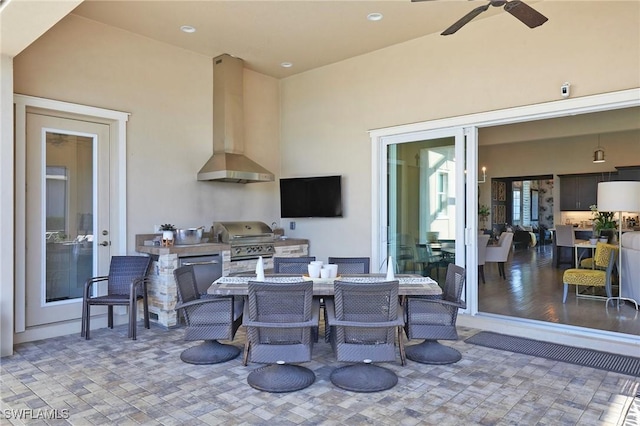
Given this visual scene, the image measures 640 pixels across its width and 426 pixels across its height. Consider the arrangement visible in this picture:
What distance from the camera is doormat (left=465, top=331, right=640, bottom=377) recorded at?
3.54 meters

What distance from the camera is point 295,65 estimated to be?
6.09 metres

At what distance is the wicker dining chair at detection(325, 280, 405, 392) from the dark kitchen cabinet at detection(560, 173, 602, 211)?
9.41 m

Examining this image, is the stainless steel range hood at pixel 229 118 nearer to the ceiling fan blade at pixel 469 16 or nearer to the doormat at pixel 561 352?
the ceiling fan blade at pixel 469 16

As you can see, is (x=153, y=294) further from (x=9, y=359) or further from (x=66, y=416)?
(x=66, y=416)

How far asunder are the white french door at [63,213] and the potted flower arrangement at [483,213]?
994cm

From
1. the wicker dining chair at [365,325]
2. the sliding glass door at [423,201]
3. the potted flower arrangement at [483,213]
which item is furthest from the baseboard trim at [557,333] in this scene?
the potted flower arrangement at [483,213]

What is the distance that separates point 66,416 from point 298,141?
4635mm

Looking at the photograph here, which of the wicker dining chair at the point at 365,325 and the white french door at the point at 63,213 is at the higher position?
the white french door at the point at 63,213

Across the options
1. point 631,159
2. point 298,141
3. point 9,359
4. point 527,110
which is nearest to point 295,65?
point 298,141

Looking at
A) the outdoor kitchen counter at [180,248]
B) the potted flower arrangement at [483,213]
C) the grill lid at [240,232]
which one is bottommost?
the outdoor kitchen counter at [180,248]

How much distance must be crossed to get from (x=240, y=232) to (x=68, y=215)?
191cm

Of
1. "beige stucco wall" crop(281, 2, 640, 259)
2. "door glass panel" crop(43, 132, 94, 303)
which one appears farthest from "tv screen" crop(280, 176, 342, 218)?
"door glass panel" crop(43, 132, 94, 303)

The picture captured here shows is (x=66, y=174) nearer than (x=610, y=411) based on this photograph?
No

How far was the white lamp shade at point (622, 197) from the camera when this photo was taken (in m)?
4.97
